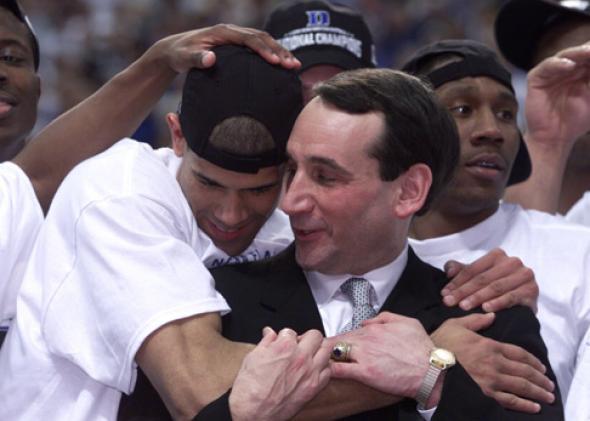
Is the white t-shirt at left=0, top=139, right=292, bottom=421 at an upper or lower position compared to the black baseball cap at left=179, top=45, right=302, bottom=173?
lower

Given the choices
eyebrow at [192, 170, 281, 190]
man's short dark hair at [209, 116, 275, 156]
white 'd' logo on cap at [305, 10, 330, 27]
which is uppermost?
white 'd' logo on cap at [305, 10, 330, 27]

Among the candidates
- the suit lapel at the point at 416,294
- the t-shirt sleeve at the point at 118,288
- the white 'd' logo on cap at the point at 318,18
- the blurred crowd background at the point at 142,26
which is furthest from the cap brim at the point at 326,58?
the blurred crowd background at the point at 142,26

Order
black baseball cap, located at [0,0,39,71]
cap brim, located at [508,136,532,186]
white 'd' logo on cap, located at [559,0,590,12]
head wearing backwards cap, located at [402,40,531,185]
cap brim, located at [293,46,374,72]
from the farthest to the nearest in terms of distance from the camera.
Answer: white 'd' logo on cap, located at [559,0,590,12]
cap brim, located at [293,46,374,72]
cap brim, located at [508,136,532,186]
head wearing backwards cap, located at [402,40,531,185]
black baseball cap, located at [0,0,39,71]

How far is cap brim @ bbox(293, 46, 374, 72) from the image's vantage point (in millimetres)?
3760

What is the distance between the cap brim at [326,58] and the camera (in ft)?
12.3

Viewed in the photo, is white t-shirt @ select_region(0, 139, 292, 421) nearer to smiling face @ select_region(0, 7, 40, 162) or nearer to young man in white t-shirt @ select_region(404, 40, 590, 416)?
smiling face @ select_region(0, 7, 40, 162)

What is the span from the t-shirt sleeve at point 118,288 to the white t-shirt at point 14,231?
195 millimetres

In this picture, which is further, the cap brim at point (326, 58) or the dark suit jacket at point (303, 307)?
the cap brim at point (326, 58)

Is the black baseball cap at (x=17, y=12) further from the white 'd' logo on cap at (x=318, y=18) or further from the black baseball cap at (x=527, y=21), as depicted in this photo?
the black baseball cap at (x=527, y=21)

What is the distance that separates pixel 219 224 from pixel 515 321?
0.76 metres

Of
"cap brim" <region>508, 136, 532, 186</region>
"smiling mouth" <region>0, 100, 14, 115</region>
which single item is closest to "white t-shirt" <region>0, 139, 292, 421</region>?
"smiling mouth" <region>0, 100, 14, 115</region>

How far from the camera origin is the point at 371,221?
2797mm

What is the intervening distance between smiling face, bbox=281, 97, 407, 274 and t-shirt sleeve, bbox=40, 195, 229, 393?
0.29 meters

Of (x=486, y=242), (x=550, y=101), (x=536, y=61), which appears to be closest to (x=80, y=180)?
(x=486, y=242)
